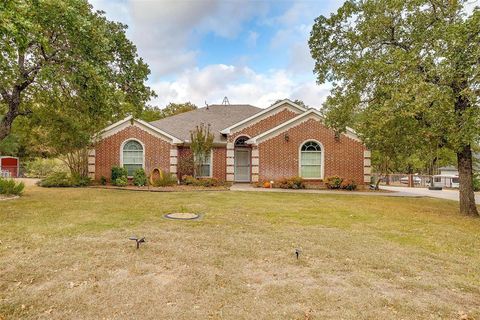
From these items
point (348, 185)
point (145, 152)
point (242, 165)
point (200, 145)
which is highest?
point (200, 145)

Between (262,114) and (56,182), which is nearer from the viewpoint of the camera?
(56,182)

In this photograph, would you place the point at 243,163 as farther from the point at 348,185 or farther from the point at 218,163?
the point at 348,185

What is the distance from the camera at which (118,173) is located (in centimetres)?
1742

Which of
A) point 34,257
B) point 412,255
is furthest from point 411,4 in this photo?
point 34,257

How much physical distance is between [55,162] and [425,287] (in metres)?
30.9

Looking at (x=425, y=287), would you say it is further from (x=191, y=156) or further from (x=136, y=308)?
(x=191, y=156)

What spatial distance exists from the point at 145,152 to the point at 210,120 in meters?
5.78

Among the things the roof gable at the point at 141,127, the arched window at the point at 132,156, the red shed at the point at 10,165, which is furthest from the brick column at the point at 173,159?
the red shed at the point at 10,165

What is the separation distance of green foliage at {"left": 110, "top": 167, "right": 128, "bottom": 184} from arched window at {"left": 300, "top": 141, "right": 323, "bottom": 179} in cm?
1082

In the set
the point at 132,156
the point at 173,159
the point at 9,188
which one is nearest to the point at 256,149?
the point at 173,159

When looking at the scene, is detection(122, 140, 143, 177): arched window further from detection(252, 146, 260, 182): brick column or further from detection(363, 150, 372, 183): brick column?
detection(363, 150, 372, 183): brick column

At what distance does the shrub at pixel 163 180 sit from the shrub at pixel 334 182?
9243 mm

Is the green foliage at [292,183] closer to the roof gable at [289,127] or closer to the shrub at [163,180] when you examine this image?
the roof gable at [289,127]

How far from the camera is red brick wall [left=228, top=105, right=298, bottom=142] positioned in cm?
1900
